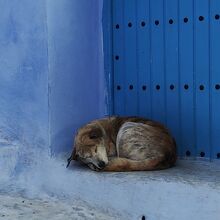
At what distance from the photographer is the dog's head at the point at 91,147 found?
4980mm

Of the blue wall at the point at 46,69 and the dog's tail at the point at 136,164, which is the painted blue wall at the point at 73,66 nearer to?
the blue wall at the point at 46,69

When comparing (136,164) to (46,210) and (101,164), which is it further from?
(46,210)

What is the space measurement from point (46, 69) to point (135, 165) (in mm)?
1284

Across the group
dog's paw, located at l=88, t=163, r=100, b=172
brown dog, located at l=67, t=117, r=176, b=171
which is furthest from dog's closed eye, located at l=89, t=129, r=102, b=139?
dog's paw, located at l=88, t=163, r=100, b=172

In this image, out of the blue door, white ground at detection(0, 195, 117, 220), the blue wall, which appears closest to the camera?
white ground at detection(0, 195, 117, 220)

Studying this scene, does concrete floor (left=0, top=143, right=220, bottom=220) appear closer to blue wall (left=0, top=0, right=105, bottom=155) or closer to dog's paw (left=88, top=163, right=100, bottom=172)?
dog's paw (left=88, top=163, right=100, bottom=172)

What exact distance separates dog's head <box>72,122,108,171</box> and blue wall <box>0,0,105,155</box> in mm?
276

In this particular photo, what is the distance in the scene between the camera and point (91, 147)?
5.07m

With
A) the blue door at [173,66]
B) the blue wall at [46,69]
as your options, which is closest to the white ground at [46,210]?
the blue wall at [46,69]

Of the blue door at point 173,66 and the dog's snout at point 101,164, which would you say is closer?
the dog's snout at point 101,164

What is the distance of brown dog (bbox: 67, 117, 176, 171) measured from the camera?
486cm

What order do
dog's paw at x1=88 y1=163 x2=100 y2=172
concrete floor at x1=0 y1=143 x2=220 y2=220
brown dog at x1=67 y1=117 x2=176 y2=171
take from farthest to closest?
dog's paw at x1=88 y1=163 x2=100 y2=172 → brown dog at x1=67 y1=117 x2=176 y2=171 → concrete floor at x1=0 y1=143 x2=220 y2=220

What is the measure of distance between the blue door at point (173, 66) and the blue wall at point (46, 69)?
34 cm

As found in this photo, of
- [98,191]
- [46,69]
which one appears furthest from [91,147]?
[46,69]
